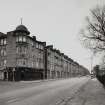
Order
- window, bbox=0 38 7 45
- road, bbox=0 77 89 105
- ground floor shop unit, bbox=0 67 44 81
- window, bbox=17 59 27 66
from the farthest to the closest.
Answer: window, bbox=0 38 7 45
window, bbox=17 59 27 66
ground floor shop unit, bbox=0 67 44 81
road, bbox=0 77 89 105

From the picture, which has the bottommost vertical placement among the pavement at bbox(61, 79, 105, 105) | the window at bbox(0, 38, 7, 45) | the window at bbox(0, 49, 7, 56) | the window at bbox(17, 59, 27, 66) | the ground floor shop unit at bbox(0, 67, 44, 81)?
the pavement at bbox(61, 79, 105, 105)

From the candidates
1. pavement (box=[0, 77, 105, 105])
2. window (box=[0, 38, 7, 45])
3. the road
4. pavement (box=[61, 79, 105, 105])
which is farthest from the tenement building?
pavement (box=[61, 79, 105, 105])

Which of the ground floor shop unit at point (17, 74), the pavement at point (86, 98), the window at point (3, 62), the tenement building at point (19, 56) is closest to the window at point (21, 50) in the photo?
the tenement building at point (19, 56)

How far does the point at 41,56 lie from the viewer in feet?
224

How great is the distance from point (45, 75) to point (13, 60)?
20.9m

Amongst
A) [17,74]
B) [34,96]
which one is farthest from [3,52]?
[34,96]

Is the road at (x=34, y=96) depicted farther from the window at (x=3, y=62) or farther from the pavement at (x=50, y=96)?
the window at (x=3, y=62)

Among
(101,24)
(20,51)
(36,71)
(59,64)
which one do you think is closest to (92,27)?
(101,24)

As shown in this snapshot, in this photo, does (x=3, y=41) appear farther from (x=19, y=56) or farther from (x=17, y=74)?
(x=17, y=74)

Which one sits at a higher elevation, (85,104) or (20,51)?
(20,51)

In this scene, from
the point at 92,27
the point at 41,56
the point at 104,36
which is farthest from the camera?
the point at 41,56

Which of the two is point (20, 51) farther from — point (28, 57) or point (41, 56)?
point (41, 56)

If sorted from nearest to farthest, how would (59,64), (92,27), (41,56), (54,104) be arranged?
(54,104) < (92,27) < (41,56) < (59,64)

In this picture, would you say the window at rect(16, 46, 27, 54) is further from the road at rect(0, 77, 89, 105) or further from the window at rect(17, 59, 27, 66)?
the road at rect(0, 77, 89, 105)
